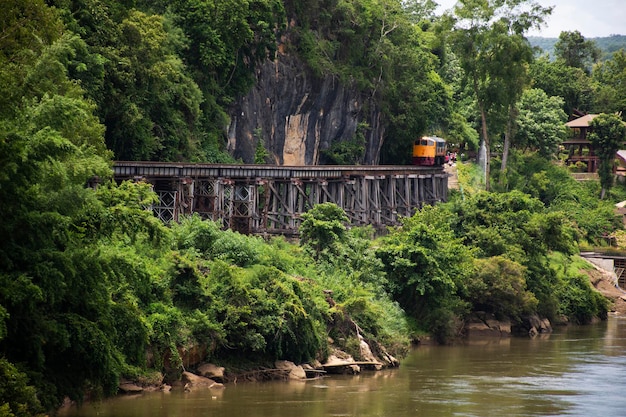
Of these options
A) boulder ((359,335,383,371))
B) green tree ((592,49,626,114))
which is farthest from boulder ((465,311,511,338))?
green tree ((592,49,626,114))

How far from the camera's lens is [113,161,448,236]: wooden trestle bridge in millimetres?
47156

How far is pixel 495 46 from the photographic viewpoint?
73.5 m

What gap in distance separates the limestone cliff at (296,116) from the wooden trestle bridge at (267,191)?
5891mm

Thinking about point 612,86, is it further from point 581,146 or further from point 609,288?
point 609,288

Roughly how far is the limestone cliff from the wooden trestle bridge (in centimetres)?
589

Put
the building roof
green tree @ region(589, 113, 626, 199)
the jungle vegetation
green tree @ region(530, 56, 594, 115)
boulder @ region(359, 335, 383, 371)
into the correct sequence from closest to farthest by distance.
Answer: the jungle vegetation
boulder @ region(359, 335, 383, 371)
green tree @ region(589, 113, 626, 199)
the building roof
green tree @ region(530, 56, 594, 115)

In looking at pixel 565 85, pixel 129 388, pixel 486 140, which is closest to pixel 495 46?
pixel 486 140

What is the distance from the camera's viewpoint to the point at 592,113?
98188 millimetres

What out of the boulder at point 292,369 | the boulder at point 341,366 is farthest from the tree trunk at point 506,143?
the boulder at point 292,369

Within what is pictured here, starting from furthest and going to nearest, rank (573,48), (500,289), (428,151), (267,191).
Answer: (573,48) < (428,151) < (267,191) < (500,289)

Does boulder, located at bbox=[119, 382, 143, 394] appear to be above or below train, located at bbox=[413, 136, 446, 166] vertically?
below

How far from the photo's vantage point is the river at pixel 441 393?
99.2 feet

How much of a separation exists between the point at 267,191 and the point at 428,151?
931 inches

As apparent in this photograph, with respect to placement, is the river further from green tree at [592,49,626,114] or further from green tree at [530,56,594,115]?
green tree at [530,56,594,115]
